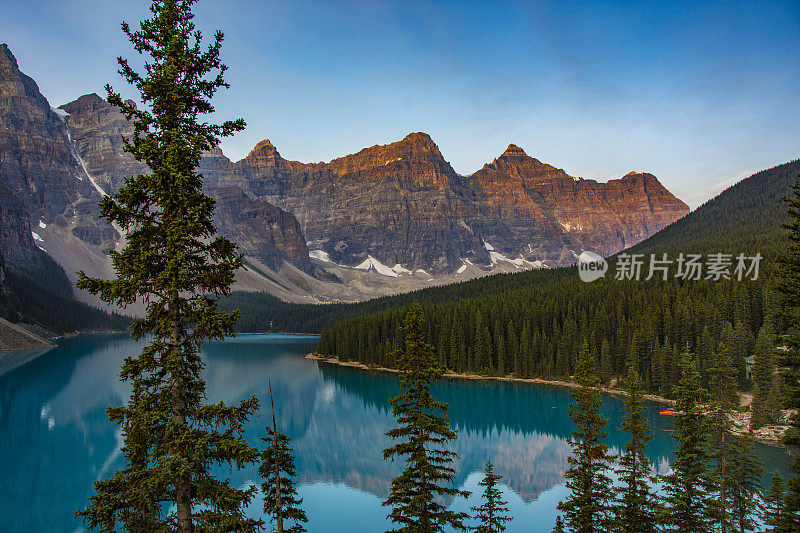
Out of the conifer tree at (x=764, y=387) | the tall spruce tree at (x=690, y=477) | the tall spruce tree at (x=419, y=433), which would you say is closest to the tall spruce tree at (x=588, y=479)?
the tall spruce tree at (x=690, y=477)

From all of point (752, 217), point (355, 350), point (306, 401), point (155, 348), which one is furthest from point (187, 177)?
point (752, 217)

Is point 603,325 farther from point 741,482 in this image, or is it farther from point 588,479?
point 588,479

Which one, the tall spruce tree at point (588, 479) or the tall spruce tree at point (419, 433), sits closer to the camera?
the tall spruce tree at point (419, 433)

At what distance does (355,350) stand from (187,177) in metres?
110

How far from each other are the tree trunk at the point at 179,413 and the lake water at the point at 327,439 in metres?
25.5

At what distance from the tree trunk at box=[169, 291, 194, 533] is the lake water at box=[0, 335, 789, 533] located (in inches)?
1004

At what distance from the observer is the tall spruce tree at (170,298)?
10.1 metres

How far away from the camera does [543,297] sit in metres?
107

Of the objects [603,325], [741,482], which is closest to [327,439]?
[741,482]

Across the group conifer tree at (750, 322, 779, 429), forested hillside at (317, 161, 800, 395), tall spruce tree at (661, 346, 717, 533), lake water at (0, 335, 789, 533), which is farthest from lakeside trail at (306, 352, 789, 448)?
lake water at (0, 335, 789, 533)

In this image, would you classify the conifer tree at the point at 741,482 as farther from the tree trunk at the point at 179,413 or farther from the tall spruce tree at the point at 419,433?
the tree trunk at the point at 179,413

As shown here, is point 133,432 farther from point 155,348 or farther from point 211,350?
point 211,350

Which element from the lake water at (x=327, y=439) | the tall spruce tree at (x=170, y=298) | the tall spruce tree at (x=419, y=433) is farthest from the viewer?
the lake water at (x=327, y=439)

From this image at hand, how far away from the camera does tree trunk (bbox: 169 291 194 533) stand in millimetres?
10133
